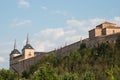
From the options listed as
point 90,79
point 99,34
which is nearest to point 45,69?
point 90,79

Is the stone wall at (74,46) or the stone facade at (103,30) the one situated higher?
A: the stone facade at (103,30)

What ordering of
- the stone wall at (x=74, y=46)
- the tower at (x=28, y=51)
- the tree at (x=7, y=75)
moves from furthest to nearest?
the tower at (x=28, y=51) → the tree at (x=7, y=75) → the stone wall at (x=74, y=46)

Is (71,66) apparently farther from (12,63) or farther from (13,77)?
(12,63)

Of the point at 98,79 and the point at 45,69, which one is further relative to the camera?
the point at 98,79

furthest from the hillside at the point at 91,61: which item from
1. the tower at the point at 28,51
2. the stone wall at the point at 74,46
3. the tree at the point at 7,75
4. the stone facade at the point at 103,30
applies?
the tower at the point at 28,51

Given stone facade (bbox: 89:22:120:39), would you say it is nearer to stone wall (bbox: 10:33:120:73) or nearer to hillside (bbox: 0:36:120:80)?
stone wall (bbox: 10:33:120:73)

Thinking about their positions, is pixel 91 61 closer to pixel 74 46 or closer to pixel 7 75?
pixel 74 46

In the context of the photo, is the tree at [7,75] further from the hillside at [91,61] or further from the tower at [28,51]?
the tower at [28,51]

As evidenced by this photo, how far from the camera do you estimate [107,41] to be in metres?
42.8

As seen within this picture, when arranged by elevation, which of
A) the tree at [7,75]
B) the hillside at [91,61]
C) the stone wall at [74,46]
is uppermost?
the stone wall at [74,46]

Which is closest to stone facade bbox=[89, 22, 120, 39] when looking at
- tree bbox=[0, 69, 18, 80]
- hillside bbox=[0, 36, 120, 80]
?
hillside bbox=[0, 36, 120, 80]

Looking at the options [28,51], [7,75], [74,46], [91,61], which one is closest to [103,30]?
[74,46]

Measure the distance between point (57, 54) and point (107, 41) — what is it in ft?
35.3

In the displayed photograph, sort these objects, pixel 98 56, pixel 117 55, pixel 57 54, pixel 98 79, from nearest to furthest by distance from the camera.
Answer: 1. pixel 98 79
2. pixel 117 55
3. pixel 98 56
4. pixel 57 54
